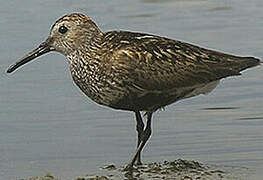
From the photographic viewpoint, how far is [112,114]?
1316 cm

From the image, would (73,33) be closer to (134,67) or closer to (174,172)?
(134,67)

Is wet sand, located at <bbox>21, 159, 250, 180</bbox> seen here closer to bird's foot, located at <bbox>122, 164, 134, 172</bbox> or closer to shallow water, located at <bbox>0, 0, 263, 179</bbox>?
bird's foot, located at <bbox>122, 164, 134, 172</bbox>

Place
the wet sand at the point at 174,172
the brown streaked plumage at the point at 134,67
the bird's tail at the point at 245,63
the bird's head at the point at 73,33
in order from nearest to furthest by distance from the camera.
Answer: the wet sand at the point at 174,172 → the brown streaked plumage at the point at 134,67 → the bird's head at the point at 73,33 → the bird's tail at the point at 245,63

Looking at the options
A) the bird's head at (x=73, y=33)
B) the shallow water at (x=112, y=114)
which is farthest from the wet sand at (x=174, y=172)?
the bird's head at (x=73, y=33)

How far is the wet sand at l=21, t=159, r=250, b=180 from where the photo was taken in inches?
426

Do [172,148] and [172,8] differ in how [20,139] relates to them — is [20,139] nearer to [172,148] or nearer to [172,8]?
[172,148]

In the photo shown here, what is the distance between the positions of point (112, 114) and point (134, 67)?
2068mm

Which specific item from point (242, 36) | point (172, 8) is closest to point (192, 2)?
point (172, 8)

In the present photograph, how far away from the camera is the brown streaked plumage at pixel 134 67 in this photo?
11141 millimetres

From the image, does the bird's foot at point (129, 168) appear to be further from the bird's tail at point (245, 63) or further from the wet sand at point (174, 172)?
the bird's tail at point (245, 63)

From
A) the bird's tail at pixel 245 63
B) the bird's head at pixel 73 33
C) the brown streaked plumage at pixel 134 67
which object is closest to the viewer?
the brown streaked plumage at pixel 134 67

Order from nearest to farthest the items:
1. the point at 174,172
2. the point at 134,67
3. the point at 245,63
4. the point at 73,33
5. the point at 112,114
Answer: the point at 174,172, the point at 134,67, the point at 73,33, the point at 245,63, the point at 112,114

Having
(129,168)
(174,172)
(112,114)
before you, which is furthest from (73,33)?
(112,114)

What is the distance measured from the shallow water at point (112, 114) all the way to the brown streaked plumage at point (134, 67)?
649 mm
